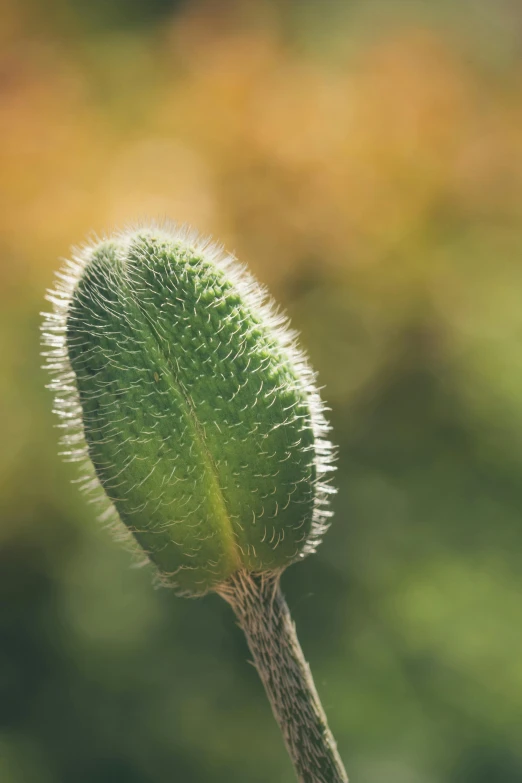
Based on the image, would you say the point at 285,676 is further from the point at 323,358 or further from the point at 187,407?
the point at 323,358

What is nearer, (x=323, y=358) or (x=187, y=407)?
(x=187, y=407)

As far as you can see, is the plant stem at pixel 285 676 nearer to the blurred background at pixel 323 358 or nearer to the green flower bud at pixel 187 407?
the green flower bud at pixel 187 407

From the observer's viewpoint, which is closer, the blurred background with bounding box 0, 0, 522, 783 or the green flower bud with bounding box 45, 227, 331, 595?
the green flower bud with bounding box 45, 227, 331, 595

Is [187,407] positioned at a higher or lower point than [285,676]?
higher

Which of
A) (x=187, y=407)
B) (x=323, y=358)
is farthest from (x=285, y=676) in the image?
(x=323, y=358)

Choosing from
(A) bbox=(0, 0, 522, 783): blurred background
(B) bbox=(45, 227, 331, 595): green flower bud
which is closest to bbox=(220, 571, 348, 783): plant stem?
(B) bbox=(45, 227, 331, 595): green flower bud

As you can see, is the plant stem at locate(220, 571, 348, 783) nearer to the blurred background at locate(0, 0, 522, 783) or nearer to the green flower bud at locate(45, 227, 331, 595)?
the green flower bud at locate(45, 227, 331, 595)

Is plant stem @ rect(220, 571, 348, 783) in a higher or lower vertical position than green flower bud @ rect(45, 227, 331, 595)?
lower

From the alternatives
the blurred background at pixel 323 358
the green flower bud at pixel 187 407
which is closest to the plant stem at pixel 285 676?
the green flower bud at pixel 187 407
